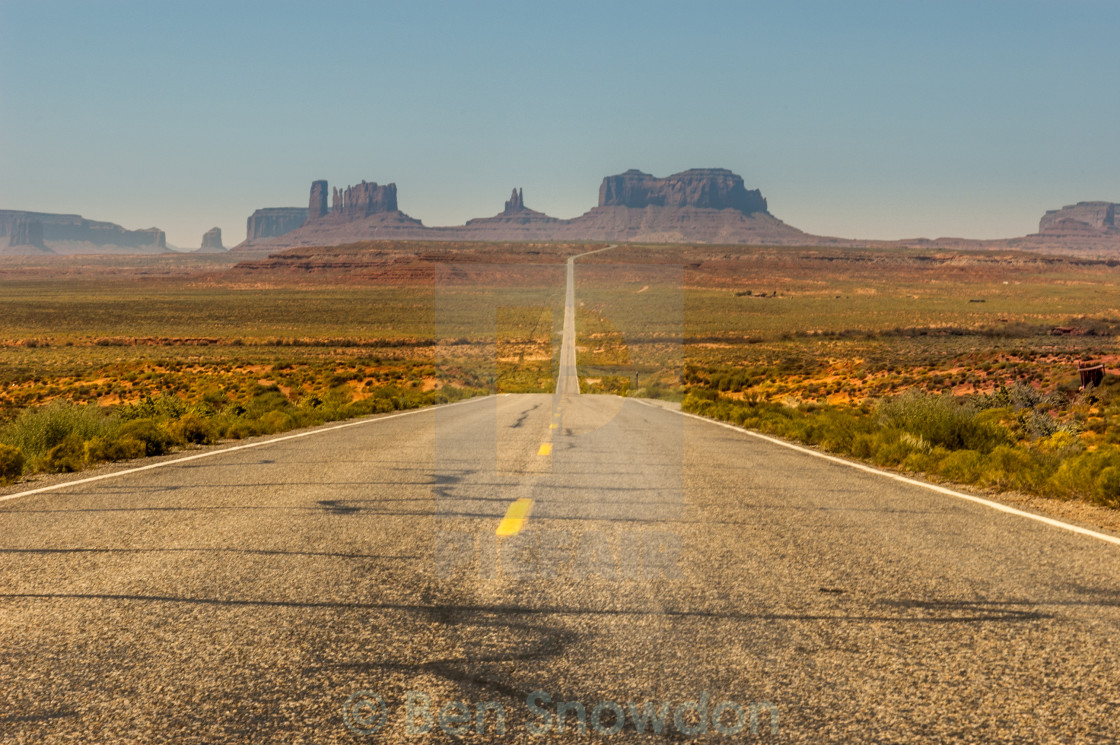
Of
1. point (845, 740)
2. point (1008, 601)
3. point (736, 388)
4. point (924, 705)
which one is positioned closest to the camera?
point (845, 740)

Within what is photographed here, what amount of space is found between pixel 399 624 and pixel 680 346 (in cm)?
6209

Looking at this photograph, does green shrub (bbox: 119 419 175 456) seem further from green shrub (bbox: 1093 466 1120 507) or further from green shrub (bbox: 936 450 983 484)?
green shrub (bbox: 1093 466 1120 507)

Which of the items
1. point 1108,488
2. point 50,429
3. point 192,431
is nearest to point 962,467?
point 1108,488

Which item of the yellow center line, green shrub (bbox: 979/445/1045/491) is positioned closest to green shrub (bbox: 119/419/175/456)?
the yellow center line

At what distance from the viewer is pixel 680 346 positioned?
6538 centimetres

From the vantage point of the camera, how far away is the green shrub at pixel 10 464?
30.5 ft

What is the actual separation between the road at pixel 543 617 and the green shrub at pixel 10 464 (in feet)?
6.97

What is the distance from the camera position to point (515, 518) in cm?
665

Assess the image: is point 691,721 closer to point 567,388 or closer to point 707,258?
point 567,388

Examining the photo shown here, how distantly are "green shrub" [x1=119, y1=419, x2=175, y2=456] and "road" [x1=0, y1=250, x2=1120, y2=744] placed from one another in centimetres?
404

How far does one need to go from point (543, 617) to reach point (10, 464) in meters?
7.93

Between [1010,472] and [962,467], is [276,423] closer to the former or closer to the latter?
[962,467]

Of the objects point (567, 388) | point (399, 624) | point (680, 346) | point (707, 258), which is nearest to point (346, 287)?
point (707, 258)

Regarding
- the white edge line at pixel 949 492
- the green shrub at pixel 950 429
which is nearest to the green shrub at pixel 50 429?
the white edge line at pixel 949 492
